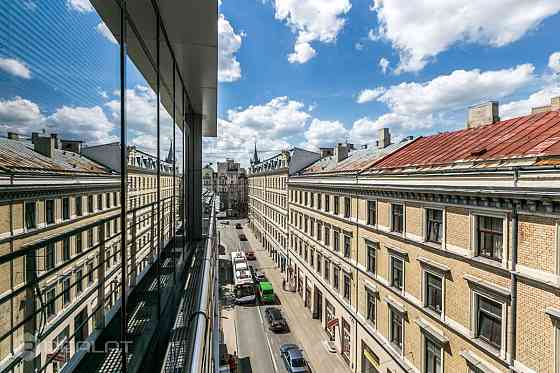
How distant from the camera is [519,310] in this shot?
24.7 ft

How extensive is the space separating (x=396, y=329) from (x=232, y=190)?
65.4 m

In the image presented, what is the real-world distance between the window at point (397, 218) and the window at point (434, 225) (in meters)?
1.43

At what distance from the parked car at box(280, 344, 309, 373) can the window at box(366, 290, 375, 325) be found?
4.21 metres

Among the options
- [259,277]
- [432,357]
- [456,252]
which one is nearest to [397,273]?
[432,357]

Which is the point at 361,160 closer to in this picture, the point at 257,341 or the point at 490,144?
the point at 490,144

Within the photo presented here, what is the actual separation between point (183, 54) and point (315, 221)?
1845cm

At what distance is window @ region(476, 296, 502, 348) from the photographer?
8172 mm

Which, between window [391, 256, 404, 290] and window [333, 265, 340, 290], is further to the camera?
window [333, 265, 340, 290]

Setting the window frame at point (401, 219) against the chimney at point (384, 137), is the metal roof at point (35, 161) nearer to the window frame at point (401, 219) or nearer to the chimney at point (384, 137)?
the window frame at point (401, 219)

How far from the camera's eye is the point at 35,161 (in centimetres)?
157

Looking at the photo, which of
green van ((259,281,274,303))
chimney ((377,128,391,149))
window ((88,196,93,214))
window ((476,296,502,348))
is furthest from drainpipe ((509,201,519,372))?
green van ((259,281,274,303))

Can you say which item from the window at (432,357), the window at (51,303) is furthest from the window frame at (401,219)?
the window at (51,303)

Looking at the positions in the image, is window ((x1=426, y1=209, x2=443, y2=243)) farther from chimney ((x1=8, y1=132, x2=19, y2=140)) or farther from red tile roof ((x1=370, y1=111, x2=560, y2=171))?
chimney ((x1=8, y1=132, x2=19, y2=140))

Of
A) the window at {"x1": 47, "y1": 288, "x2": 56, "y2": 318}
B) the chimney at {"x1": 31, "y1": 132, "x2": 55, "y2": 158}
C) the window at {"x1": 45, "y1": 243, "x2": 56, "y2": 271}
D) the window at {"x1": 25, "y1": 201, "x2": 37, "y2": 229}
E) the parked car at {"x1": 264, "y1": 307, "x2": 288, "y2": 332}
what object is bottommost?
the parked car at {"x1": 264, "y1": 307, "x2": 288, "y2": 332}
